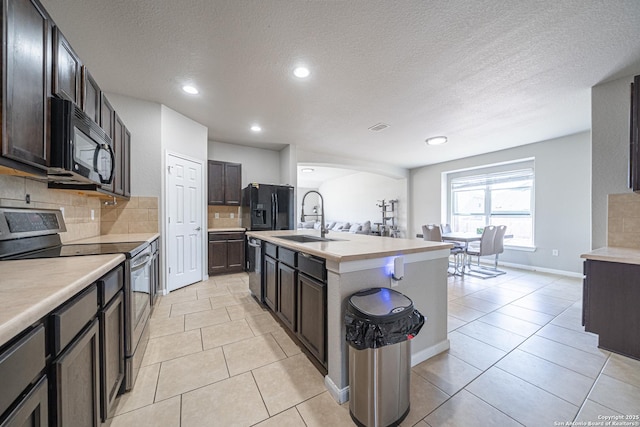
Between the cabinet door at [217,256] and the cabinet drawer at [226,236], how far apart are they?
6 centimetres

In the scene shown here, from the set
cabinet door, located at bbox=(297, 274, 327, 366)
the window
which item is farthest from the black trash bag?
the window

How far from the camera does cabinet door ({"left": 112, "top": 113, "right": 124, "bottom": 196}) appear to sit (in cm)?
249

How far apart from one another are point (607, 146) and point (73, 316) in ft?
14.4

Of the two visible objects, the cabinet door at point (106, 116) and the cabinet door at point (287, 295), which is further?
the cabinet door at point (106, 116)

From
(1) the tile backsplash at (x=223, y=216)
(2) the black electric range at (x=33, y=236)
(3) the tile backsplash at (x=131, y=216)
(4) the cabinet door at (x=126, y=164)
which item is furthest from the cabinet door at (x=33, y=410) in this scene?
(1) the tile backsplash at (x=223, y=216)

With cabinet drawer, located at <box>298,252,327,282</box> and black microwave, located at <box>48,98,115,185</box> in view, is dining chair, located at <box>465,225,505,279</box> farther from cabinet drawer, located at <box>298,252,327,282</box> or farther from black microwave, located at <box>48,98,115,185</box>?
black microwave, located at <box>48,98,115,185</box>

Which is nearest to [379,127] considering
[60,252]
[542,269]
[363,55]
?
[363,55]

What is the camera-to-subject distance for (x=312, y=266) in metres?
1.74

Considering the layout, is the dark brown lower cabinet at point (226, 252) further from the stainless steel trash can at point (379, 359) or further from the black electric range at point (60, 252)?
the stainless steel trash can at point (379, 359)

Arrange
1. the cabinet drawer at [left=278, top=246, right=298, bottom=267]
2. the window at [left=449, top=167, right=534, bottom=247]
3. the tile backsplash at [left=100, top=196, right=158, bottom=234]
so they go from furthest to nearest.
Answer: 1. the window at [left=449, top=167, right=534, bottom=247]
2. the tile backsplash at [left=100, top=196, right=158, bottom=234]
3. the cabinet drawer at [left=278, top=246, right=298, bottom=267]

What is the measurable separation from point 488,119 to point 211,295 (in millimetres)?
4818

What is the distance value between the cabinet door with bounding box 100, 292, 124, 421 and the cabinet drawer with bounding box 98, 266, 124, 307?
0.14ft

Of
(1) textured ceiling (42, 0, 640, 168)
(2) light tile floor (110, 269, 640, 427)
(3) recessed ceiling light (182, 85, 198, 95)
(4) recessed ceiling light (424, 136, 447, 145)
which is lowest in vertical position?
(2) light tile floor (110, 269, 640, 427)

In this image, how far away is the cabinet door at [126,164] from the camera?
9.20 ft
